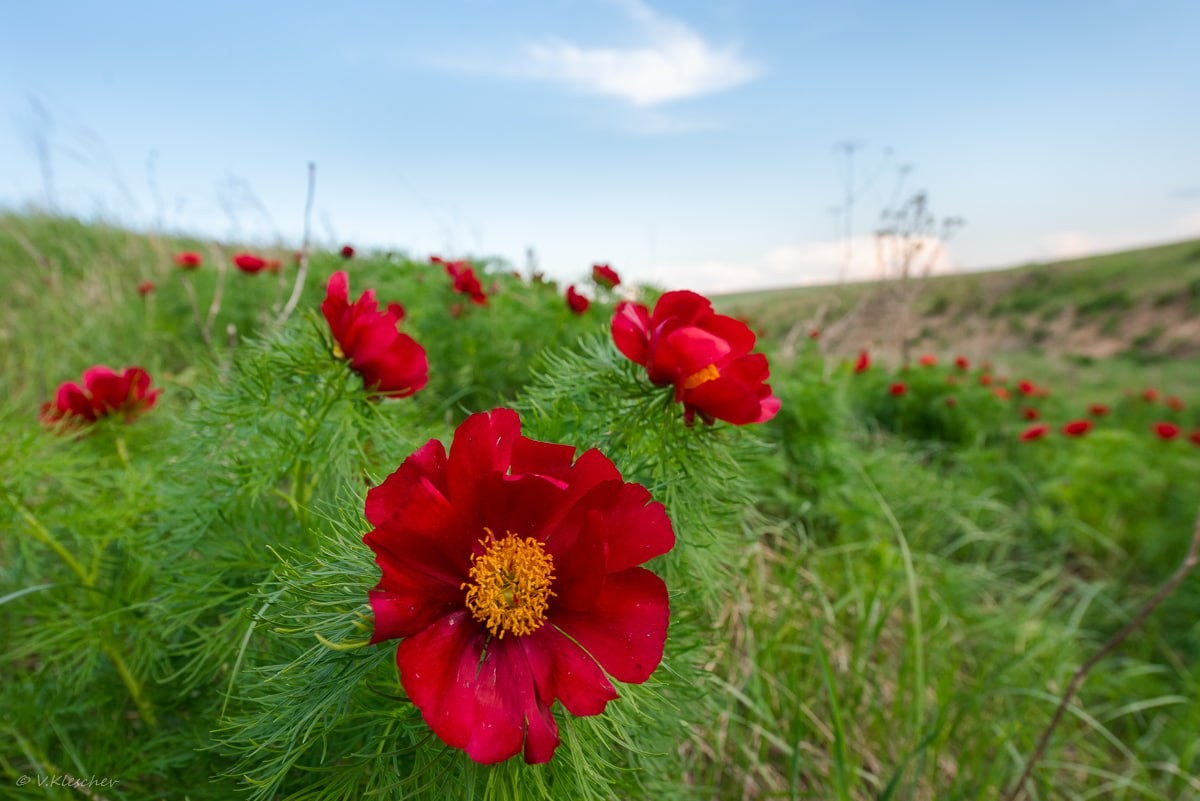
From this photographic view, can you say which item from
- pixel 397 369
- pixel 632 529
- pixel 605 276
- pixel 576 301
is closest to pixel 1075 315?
pixel 605 276

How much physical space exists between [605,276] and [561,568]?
82.3 inches

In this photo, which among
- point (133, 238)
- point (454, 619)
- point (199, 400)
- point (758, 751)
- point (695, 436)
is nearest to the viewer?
point (454, 619)

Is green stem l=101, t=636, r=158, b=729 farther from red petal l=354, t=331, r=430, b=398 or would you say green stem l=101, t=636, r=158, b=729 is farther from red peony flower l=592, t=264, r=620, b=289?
red peony flower l=592, t=264, r=620, b=289

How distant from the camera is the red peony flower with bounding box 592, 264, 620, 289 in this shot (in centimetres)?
262

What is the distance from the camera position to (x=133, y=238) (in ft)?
20.8

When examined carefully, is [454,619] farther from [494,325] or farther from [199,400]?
[494,325]

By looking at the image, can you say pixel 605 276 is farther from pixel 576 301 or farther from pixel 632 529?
pixel 632 529

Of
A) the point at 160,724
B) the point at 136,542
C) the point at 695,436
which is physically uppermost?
the point at 695,436

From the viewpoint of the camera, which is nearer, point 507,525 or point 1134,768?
point 507,525

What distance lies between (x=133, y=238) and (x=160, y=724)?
6.56 metres

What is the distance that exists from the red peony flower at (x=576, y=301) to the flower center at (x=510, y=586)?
1.85 metres

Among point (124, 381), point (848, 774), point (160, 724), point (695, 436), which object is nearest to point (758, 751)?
point (848, 774)

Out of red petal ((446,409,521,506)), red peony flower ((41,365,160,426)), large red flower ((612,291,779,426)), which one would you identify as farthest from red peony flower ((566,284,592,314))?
red petal ((446,409,521,506))

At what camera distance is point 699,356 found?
84 cm
